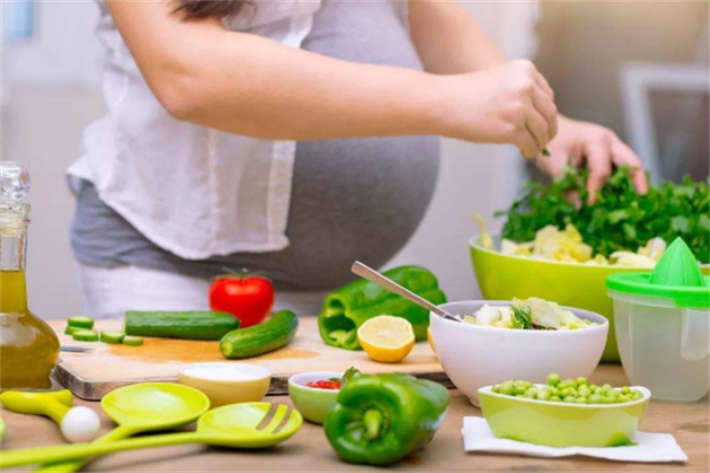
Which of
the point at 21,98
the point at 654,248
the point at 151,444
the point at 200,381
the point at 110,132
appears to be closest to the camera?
the point at 151,444

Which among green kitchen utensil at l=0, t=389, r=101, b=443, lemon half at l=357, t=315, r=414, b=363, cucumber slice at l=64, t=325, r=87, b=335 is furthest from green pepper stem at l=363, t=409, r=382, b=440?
cucumber slice at l=64, t=325, r=87, b=335

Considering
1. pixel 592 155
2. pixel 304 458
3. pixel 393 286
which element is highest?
pixel 592 155

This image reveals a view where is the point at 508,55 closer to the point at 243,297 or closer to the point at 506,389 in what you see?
the point at 243,297

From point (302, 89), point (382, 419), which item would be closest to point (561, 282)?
point (302, 89)

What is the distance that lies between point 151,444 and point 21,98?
113 inches

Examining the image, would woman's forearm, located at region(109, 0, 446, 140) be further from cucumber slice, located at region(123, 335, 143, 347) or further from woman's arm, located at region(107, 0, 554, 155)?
cucumber slice, located at region(123, 335, 143, 347)

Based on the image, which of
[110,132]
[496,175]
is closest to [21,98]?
[496,175]

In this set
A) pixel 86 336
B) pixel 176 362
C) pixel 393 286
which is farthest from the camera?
pixel 86 336

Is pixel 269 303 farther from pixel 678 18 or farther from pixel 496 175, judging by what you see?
pixel 678 18

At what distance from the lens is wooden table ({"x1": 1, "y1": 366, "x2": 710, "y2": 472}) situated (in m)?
0.81

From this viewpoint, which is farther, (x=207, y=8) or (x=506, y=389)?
(x=207, y=8)

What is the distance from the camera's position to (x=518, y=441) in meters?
0.87

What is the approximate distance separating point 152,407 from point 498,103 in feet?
2.27

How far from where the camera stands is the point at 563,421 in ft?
2.80
